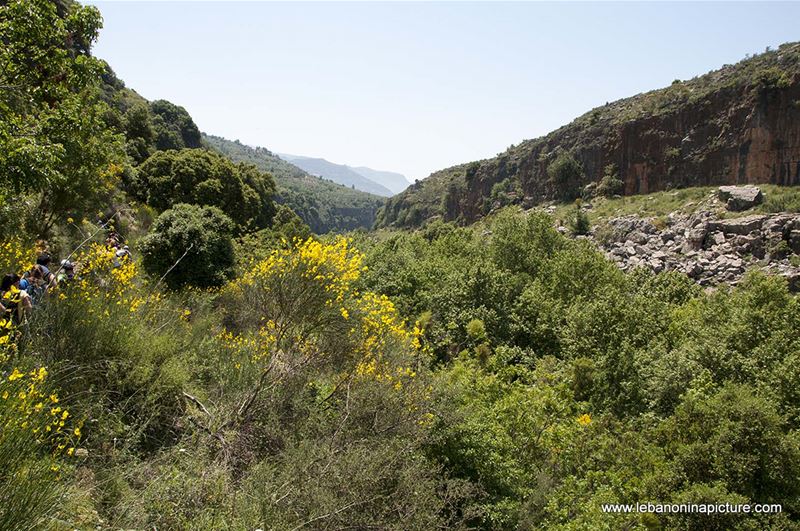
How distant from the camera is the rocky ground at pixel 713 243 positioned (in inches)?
1453

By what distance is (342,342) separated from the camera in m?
10.6

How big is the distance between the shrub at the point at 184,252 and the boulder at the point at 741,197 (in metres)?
50.8

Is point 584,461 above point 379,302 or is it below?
below

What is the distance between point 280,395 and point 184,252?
356 inches

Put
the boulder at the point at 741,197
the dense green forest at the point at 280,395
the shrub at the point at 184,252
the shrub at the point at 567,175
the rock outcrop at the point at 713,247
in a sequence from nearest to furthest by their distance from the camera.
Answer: the dense green forest at the point at 280,395 → the shrub at the point at 184,252 → the rock outcrop at the point at 713,247 → the boulder at the point at 741,197 → the shrub at the point at 567,175

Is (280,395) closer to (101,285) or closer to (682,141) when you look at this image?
(101,285)

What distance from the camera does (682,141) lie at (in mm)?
61281

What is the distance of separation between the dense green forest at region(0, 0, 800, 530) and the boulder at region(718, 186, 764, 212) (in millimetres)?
34017

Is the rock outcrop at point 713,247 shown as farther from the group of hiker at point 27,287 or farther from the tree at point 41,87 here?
the group of hiker at point 27,287

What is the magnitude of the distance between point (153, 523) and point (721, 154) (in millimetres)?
69640

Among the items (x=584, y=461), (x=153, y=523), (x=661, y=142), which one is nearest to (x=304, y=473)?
(x=153, y=523)

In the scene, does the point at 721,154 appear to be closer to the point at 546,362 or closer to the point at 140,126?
the point at 546,362

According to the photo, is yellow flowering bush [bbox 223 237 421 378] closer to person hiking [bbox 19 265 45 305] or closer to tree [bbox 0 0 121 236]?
person hiking [bbox 19 265 45 305]

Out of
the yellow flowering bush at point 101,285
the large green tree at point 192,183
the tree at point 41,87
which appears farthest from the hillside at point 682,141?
the tree at point 41,87
